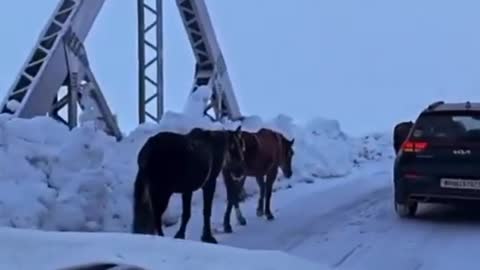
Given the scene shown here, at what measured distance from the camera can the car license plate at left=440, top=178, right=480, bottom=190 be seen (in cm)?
1247

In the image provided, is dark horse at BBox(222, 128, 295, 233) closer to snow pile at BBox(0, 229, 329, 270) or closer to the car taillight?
the car taillight

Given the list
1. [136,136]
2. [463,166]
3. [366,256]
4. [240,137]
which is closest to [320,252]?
[366,256]

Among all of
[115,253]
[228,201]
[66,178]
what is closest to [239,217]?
[228,201]

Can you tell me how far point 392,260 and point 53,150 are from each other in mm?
4507

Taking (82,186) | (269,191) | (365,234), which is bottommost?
(365,234)

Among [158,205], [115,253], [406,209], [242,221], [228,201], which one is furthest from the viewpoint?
[406,209]

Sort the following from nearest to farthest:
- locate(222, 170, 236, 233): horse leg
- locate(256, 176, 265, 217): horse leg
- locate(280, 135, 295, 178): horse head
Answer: locate(222, 170, 236, 233): horse leg → locate(256, 176, 265, 217): horse leg → locate(280, 135, 295, 178): horse head

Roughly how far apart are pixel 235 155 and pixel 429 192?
273 centimetres

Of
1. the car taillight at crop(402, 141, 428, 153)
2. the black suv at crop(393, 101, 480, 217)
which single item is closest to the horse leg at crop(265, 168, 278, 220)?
the black suv at crop(393, 101, 480, 217)

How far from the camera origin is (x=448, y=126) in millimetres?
13023

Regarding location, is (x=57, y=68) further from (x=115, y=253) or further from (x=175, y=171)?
(x=115, y=253)

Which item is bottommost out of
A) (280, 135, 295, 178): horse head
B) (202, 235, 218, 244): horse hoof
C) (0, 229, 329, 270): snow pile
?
(202, 235, 218, 244): horse hoof

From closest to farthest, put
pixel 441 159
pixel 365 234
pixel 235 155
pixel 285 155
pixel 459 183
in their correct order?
pixel 365 234 < pixel 235 155 < pixel 459 183 < pixel 441 159 < pixel 285 155

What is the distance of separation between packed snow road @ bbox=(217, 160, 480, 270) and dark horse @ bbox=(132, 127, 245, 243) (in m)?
0.77
